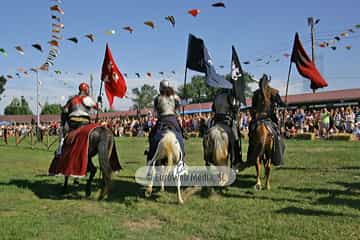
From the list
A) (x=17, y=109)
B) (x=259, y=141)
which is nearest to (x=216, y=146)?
(x=259, y=141)

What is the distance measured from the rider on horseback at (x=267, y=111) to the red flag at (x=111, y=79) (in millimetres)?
2959

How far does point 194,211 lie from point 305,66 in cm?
492

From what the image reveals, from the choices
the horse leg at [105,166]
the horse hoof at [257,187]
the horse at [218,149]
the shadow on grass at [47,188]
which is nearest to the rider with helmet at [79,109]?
the horse leg at [105,166]

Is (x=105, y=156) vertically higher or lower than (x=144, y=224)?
higher

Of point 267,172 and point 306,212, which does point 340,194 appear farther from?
point 306,212

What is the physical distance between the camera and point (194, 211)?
6625 mm

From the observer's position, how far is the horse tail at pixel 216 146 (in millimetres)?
7469

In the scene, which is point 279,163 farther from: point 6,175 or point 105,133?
point 6,175

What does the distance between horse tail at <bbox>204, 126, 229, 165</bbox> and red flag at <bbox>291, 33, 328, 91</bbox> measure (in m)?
3.07

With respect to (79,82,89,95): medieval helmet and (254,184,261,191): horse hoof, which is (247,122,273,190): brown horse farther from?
(79,82,89,95): medieval helmet

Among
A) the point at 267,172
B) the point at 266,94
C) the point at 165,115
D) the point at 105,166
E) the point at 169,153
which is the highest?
the point at 266,94

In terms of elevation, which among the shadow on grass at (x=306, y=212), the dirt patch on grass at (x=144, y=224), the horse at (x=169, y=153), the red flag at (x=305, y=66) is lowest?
the dirt patch on grass at (x=144, y=224)

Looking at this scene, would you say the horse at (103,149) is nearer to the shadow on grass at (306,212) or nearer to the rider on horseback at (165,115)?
the rider on horseback at (165,115)

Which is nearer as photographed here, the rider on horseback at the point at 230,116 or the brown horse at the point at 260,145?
the rider on horseback at the point at 230,116
